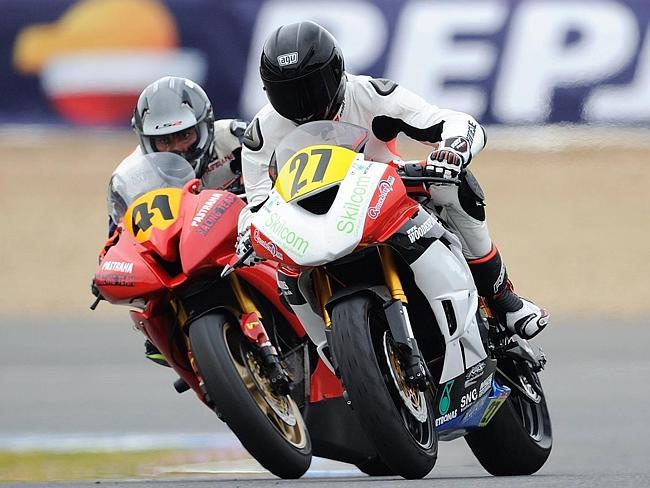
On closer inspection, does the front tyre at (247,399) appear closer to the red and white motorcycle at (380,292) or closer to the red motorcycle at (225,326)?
the red motorcycle at (225,326)

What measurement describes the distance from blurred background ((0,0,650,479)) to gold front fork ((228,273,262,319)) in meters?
9.21

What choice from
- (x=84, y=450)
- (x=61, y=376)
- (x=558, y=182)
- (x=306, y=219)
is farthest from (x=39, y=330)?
(x=306, y=219)

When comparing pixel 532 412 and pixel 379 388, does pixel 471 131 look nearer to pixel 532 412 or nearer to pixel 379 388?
pixel 379 388

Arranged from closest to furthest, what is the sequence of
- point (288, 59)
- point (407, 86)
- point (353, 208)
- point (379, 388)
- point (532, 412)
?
point (379, 388) → point (353, 208) → point (288, 59) → point (532, 412) → point (407, 86)

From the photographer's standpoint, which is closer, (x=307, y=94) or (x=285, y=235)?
(x=285, y=235)

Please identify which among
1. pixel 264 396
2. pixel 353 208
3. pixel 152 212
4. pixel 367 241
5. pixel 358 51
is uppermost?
pixel 353 208

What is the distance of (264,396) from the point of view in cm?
616

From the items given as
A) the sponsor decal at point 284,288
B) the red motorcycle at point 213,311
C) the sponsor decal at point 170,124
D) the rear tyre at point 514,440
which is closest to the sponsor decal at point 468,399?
the rear tyre at point 514,440

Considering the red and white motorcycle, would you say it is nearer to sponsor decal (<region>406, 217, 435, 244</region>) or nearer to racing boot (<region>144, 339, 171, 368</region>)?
sponsor decal (<region>406, 217, 435, 244</region>)

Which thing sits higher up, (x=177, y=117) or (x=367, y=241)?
(x=367, y=241)

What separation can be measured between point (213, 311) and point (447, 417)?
3.32 ft

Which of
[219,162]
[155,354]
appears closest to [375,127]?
[219,162]

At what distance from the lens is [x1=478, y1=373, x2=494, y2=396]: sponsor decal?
6.11 metres

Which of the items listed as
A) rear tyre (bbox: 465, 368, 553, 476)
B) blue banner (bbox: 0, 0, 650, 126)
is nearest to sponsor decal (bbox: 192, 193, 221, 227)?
rear tyre (bbox: 465, 368, 553, 476)
